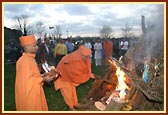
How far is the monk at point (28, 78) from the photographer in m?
8.91

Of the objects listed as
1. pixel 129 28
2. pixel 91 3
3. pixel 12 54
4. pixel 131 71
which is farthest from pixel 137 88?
pixel 12 54

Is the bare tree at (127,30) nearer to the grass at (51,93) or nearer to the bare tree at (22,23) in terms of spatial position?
the grass at (51,93)

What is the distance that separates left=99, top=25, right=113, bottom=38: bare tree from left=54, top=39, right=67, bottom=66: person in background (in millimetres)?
697

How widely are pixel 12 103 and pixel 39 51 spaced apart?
1.05 metres

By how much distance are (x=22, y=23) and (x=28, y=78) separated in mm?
975

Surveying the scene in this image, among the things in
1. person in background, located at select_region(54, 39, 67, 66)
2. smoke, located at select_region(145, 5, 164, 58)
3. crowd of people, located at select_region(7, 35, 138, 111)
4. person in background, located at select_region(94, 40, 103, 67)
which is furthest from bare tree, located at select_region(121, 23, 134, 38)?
person in background, located at select_region(54, 39, 67, 66)

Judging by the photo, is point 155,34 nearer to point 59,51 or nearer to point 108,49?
point 108,49

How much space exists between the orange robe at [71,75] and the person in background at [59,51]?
0.07 metres

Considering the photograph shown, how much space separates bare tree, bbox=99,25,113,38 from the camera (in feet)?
29.5

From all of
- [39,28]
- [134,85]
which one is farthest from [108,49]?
[39,28]

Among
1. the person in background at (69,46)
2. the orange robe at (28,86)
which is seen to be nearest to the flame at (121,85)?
the person in background at (69,46)

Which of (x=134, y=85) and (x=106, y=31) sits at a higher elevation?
(x=106, y=31)

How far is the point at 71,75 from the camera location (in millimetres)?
9141

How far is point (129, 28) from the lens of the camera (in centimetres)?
902
